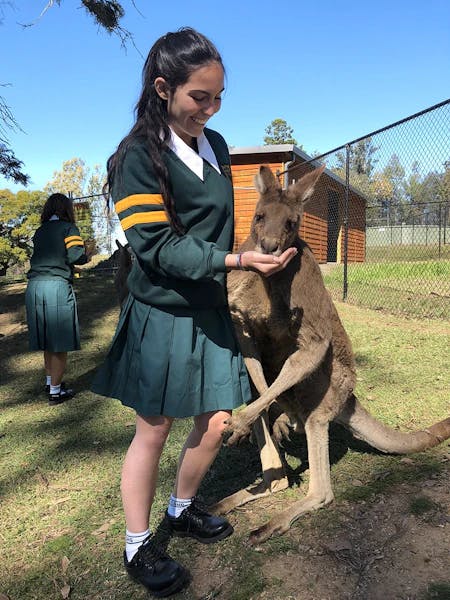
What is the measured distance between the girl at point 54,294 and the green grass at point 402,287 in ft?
16.0

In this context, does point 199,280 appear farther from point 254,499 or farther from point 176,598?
point 254,499

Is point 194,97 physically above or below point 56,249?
above

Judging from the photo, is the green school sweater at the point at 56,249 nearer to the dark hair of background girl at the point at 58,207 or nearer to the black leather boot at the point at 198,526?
the dark hair of background girl at the point at 58,207

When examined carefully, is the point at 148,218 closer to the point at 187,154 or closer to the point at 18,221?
the point at 187,154

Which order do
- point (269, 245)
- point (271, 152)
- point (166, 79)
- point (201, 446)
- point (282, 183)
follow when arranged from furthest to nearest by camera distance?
point (271, 152) < point (282, 183) < point (269, 245) < point (201, 446) < point (166, 79)

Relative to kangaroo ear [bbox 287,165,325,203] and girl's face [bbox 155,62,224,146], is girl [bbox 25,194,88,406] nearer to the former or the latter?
kangaroo ear [bbox 287,165,325,203]

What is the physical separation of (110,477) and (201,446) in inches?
44.3

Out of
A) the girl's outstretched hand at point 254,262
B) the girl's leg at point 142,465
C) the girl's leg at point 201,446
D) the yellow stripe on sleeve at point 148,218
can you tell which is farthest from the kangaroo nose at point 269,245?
the girl's leg at point 142,465

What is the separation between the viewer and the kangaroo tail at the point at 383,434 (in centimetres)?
275

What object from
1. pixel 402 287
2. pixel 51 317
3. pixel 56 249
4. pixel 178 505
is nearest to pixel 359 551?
pixel 178 505

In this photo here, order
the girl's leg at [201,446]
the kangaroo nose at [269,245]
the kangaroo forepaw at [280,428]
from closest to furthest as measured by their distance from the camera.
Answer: the girl's leg at [201,446] → the kangaroo nose at [269,245] → the kangaroo forepaw at [280,428]

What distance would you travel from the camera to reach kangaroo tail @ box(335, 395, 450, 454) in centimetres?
275

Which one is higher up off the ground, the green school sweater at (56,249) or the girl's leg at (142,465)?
the green school sweater at (56,249)

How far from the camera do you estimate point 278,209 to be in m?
2.29
